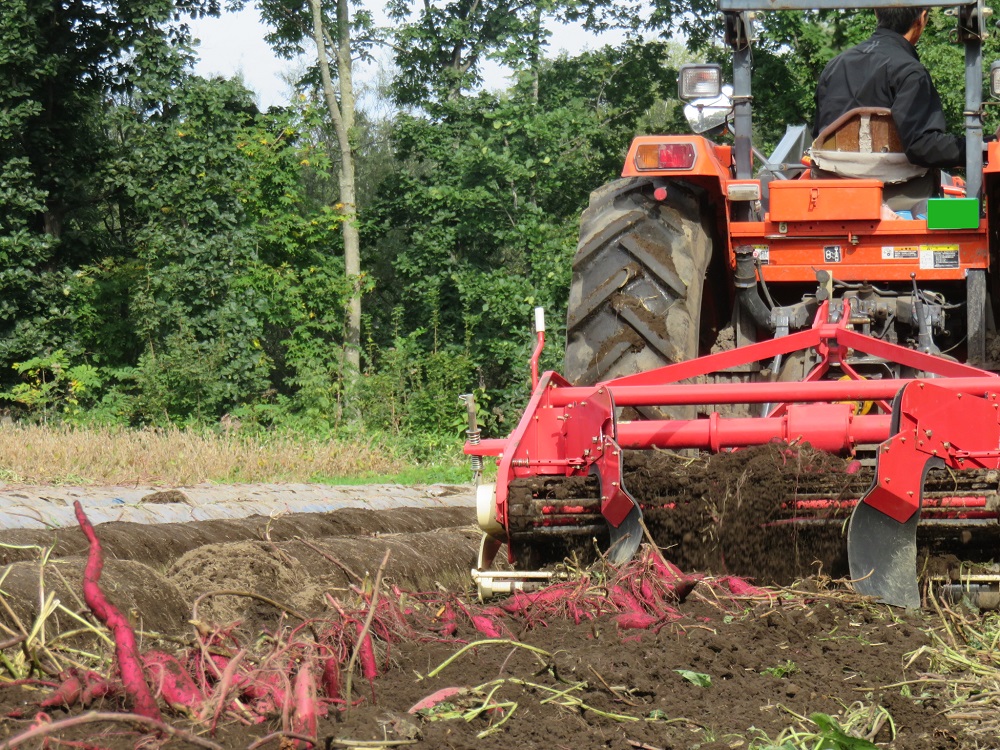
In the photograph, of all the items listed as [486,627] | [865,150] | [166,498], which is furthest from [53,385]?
[486,627]

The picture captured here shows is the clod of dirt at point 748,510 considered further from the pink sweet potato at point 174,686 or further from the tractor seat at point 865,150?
the tractor seat at point 865,150

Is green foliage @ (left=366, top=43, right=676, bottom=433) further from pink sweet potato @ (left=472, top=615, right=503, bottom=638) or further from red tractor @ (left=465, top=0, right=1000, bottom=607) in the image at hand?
pink sweet potato @ (left=472, top=615, right=503, bottom=638)

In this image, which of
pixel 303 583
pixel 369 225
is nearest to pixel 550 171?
pixel 369 225

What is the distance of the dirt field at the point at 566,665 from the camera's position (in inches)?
97.8

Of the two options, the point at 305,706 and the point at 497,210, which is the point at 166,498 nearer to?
the point at 305,706

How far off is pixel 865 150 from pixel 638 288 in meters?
1.22

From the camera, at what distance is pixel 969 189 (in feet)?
16.0

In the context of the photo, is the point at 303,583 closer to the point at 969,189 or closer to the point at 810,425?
the point at 810,425


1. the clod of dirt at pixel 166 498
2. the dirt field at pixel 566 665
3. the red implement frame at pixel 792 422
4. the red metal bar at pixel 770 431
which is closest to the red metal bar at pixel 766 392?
the red implement frame at pixel 792 422

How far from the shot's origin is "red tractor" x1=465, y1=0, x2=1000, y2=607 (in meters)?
3.57

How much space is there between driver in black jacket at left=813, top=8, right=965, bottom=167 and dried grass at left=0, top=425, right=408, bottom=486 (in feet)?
20.3

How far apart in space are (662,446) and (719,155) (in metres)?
2.33

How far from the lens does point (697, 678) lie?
2.92m

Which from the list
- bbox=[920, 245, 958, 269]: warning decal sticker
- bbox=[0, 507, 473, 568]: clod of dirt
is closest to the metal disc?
bbox=[920, 245, 958, 269]: warning decal sticker
